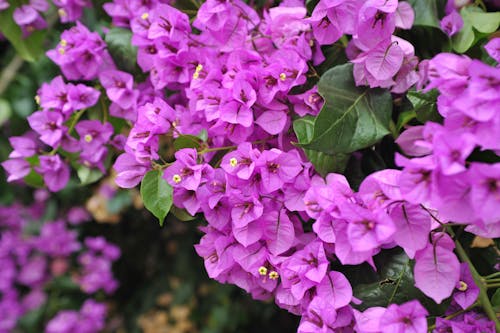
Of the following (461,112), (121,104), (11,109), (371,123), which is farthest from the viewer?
(11,109)

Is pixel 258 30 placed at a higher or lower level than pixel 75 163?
higher

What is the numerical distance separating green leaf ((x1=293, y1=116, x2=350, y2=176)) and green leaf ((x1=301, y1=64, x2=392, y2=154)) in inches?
0.7

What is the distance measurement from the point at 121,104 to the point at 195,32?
0.14 meters

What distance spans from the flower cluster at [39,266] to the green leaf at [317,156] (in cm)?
122

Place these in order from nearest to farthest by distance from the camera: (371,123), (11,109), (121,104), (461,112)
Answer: (461,112) < (371,123) < (121,104) < (11,109)

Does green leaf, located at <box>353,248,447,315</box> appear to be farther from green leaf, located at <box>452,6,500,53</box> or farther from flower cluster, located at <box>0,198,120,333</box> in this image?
flower cluster, located at <box>0,198,120,333</box>

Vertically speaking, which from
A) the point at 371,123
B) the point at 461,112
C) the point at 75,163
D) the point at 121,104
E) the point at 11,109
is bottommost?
the point at 11,109

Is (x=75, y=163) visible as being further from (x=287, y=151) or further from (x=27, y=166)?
(x=287, y=151)

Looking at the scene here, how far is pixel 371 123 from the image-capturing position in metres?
0.60

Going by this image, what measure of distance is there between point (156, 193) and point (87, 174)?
0.86ft

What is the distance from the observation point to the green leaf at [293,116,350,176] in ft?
1.89

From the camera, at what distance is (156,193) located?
611mm

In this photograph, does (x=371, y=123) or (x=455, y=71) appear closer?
(x=455, y=71)

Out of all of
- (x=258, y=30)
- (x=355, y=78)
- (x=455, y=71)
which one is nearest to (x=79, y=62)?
(x=258, y=30)
